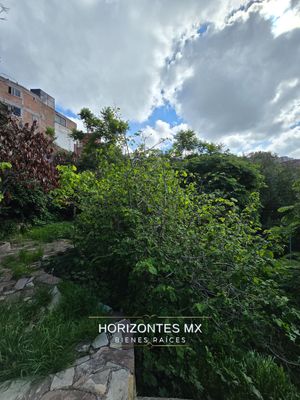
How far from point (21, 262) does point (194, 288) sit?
107 inches

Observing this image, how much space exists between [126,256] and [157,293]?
1.64 ft

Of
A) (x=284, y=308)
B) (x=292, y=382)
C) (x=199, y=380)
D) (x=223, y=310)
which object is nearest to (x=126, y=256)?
(x=223, y=310)

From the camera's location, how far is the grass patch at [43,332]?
48.6 inches

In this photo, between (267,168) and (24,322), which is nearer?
(24,322)

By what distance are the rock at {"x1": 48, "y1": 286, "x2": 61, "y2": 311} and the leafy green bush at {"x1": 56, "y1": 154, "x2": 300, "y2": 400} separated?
16.8 inches

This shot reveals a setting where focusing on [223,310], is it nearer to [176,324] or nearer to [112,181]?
[176,324]

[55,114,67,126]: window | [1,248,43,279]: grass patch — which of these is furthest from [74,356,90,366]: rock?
[55,114,67,126]: window

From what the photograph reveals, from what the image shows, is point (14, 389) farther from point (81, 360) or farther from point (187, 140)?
point (187, 140)

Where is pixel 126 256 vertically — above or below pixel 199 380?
above

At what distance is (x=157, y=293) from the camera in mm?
1573

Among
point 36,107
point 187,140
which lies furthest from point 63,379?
point 36,107

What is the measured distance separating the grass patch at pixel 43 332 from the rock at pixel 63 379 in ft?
0.13

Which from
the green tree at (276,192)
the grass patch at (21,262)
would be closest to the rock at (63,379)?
the grass patch at (21,262)

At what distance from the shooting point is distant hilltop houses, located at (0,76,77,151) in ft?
58.1
